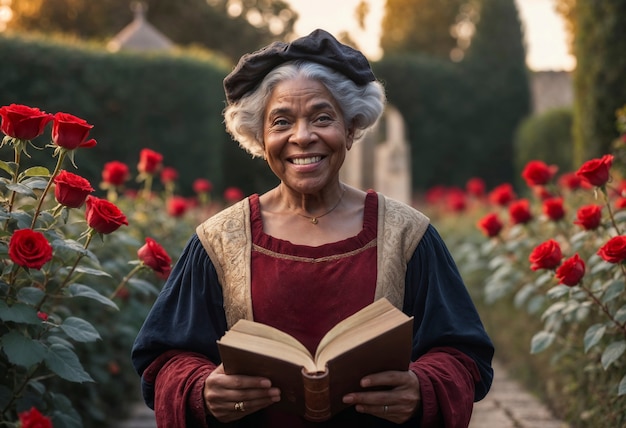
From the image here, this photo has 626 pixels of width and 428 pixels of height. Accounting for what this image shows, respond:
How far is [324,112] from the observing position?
2.30 metres

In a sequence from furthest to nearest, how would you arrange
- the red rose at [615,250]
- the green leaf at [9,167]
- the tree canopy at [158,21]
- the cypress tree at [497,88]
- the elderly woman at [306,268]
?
the tree canopy at [158,21] → the cypress tree at [497,88] → the red rose at [615,250] → the green leaf at [9,167] → the elderly woman at [306,268]

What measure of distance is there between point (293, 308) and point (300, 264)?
107 mm

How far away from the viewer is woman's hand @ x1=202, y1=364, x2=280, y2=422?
198 cm

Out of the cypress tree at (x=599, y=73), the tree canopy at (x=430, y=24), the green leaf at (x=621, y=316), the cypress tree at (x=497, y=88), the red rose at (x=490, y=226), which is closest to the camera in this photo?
the green leaf at (x=621, y=316)

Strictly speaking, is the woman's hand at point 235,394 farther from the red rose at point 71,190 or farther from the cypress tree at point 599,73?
the cypress tree at point 599,73

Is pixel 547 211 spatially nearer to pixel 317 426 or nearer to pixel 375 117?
pixel 375 117

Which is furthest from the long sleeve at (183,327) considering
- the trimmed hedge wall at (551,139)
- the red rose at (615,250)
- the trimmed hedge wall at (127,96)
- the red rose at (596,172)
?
the trimmed hedge wall at (551,139)

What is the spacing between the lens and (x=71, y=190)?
2.62 meters

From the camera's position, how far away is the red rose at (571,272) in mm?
3256

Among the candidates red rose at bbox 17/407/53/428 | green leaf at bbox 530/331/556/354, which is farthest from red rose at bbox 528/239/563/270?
red rose at bbox 17/407/53/428

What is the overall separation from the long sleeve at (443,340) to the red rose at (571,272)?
1.04m

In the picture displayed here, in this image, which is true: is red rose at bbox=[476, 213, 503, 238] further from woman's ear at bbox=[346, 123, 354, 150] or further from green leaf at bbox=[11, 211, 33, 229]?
green leaf at bbox=[11, 211, 33, 229]

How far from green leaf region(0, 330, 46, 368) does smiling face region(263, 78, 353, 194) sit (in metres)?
0.79

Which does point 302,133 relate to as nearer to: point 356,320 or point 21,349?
point 356,320
